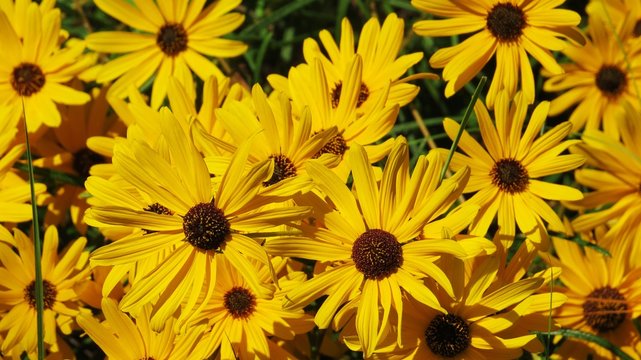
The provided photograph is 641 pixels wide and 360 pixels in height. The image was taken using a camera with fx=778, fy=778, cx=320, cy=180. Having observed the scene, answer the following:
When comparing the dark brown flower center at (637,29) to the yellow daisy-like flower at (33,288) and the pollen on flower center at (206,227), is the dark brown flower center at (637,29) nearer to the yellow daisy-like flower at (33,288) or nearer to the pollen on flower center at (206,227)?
the pollen on flower center at (206,227)

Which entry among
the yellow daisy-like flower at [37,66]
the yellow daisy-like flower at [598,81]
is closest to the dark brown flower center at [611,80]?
the yellow daisy-like flower at [598,81]

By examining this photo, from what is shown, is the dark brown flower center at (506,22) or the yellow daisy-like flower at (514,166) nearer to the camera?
the yellow daisy-like flower at (514,166)

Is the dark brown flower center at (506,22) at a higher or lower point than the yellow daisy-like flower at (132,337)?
higher

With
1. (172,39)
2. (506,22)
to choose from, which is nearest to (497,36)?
(506,22)

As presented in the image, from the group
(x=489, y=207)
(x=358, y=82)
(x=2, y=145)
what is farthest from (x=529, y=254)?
(x=2, y=145)

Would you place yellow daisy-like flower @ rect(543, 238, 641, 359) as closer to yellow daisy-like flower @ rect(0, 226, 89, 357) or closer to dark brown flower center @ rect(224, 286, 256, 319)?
dark brown flower center @ rect(224, 286, 256, 319)

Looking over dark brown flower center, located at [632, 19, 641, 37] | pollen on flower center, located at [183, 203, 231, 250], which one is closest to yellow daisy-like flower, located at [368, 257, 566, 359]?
pollen on flower center, located at [183, 203, 231, 250]

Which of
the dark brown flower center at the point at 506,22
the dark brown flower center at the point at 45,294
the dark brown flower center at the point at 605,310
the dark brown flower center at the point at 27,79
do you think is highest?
the dark brown flower center at the point at 506,22

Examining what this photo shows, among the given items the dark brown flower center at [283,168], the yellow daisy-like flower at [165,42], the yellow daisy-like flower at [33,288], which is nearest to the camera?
the dark brown flower center at [283,168]
